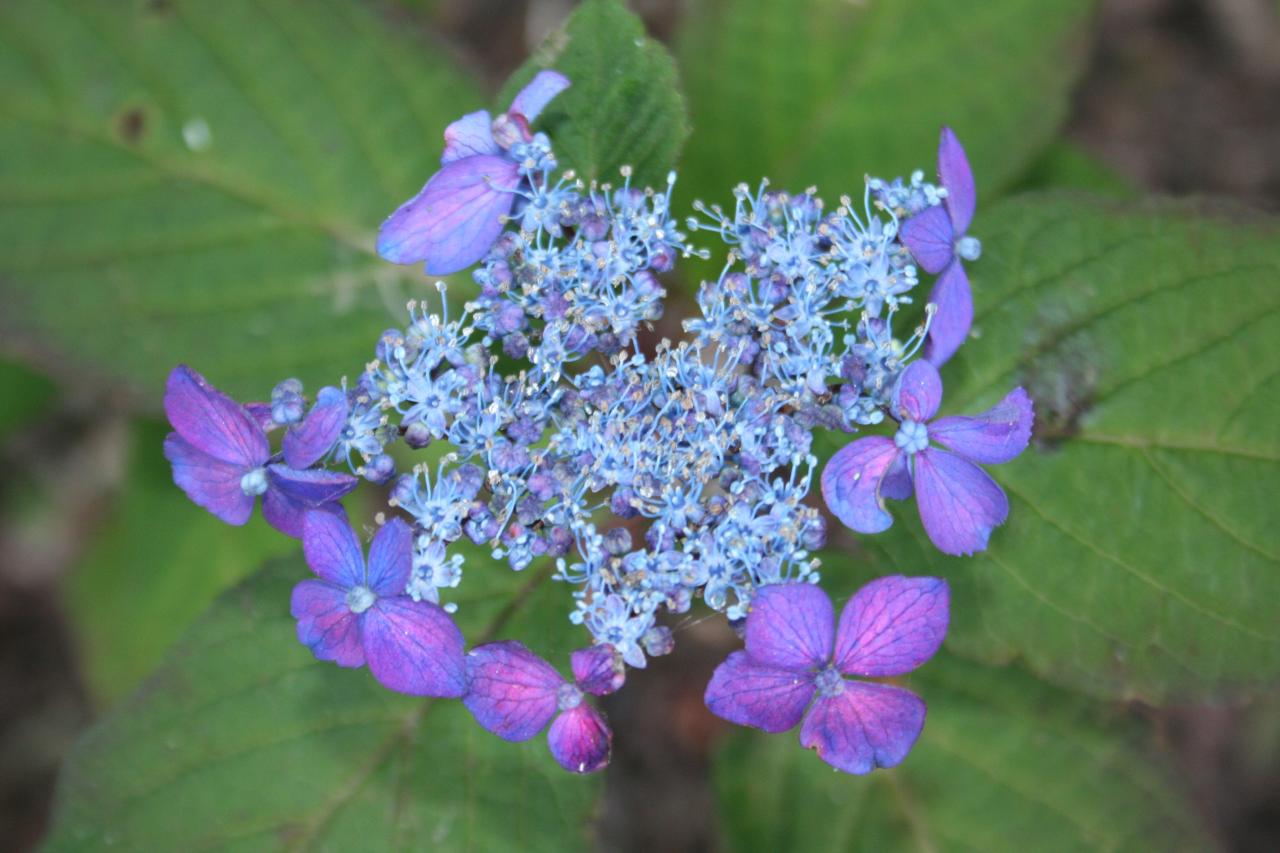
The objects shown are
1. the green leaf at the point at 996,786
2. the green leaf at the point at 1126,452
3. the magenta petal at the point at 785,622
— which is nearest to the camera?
the magenta petal at the point at 785,622

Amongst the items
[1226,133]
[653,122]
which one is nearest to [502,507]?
[653,122]

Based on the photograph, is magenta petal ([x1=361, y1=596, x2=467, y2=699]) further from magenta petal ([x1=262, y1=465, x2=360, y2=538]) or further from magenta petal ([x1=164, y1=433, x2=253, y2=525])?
magenta petal ([x1=164, y1=433, x2=253, y2=525])

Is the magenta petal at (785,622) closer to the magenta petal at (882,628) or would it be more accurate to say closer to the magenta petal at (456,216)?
the magenta petal at (882,628)

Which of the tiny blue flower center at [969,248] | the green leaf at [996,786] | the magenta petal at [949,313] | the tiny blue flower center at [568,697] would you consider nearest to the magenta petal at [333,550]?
the tiny blue flower center at [568,697]

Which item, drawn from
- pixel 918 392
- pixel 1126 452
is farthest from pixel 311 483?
pixel 1126 452

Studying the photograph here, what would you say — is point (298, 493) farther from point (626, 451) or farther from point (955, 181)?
point (955, 181)

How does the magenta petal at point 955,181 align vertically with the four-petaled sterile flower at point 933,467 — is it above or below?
above
